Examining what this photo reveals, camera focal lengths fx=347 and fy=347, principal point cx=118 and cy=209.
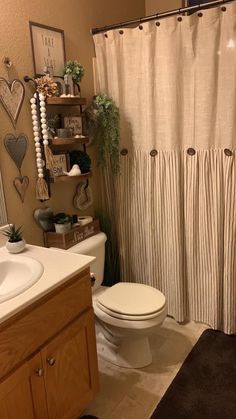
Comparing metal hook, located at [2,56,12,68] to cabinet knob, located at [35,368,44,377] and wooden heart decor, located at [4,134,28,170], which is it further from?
cabinet knob, located at [35,368,44,377]

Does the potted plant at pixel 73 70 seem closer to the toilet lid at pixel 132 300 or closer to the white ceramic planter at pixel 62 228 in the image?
the white ceramic planter at pixel 62 228

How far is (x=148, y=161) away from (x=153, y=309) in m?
0.96

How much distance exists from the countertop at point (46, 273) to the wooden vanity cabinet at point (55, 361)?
39mm

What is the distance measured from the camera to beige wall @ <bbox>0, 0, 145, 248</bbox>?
1728mm

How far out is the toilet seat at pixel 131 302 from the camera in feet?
6.03

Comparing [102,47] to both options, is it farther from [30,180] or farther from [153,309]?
[153,309]

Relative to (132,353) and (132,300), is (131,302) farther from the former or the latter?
(132,353)

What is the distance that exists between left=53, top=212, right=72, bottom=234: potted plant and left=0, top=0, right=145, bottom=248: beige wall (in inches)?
3.9

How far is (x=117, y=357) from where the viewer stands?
208 cm

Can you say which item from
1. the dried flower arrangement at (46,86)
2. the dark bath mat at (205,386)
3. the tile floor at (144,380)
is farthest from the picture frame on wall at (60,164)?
the dark bath mat at (205,386)

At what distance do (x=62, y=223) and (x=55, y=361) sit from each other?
2.66 feet

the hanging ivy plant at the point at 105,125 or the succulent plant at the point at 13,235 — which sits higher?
the hanging ivy plant at the point at 105,125

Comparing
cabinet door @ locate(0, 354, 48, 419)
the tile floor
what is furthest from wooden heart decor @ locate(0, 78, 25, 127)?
the tile floor

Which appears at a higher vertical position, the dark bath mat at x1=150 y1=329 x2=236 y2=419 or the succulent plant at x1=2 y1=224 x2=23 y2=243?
the succulent plant at x1=2 y1=224 x2=23 y2=243
